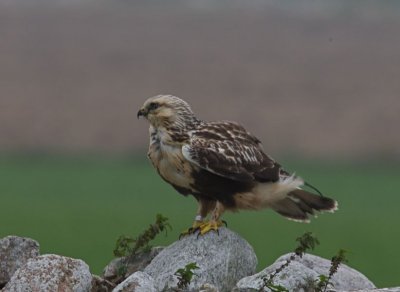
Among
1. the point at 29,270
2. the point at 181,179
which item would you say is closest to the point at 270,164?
the point at 181,179

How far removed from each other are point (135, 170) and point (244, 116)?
10.8 m

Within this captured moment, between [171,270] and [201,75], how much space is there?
45.0 m

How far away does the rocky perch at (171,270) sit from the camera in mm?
7859

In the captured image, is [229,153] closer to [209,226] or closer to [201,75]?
[209,226]

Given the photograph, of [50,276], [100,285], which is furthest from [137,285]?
[100,285]

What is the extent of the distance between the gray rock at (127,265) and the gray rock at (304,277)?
0.95m

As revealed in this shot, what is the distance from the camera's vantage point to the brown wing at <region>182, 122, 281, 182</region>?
30.3 ft

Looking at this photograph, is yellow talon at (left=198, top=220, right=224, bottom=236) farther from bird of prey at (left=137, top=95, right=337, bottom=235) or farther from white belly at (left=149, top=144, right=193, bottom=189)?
white belly at (left=149, top=144, right=193, bottom=189)

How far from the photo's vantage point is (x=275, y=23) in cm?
6775

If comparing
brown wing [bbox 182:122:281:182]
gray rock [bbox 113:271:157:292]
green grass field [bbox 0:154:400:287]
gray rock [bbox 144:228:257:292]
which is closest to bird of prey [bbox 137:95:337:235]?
brown wing [bbox 182:122:281:182]

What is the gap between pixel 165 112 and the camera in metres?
Answer: 9.51

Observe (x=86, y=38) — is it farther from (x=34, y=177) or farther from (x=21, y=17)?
(x=34, y=177)

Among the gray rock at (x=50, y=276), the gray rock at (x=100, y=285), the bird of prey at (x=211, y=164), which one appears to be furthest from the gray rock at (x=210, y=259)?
the gray rock at (x=50, y=276)

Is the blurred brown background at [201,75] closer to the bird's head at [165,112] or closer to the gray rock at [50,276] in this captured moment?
the bird's head at [165,112]
